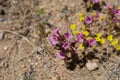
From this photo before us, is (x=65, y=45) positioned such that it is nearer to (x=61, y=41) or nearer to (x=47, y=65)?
(x=61, y=41)

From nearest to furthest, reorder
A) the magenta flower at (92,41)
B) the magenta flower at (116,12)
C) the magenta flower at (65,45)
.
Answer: the magenta flower at (65,45) → the magenta flower at (92,41) → the magenta flower at (116,12)

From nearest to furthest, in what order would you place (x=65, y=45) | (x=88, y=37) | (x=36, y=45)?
(x=65, y=45) → (x=88, y=37) → (x=36, y=45)

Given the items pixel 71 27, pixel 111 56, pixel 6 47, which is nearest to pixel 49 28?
pixel 71 27

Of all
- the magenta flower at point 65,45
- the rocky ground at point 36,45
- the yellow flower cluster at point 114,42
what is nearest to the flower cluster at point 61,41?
the magenta flower at point 65,45

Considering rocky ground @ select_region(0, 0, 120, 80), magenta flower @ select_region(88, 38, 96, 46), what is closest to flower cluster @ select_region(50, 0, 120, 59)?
magenta flower @ select_region(88, 38, 96, 46)

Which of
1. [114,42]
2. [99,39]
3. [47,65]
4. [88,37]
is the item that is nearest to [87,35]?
[88,37]

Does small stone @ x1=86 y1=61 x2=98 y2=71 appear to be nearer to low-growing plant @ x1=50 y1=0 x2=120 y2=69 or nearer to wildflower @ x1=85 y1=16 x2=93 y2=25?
low-growing plant @ x1=50 y1=0 x2=120 y2=69

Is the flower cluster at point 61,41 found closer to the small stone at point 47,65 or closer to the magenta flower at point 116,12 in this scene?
the small stone at point 47,65

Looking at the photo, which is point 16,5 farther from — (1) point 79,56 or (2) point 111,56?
(2) point 111,56
